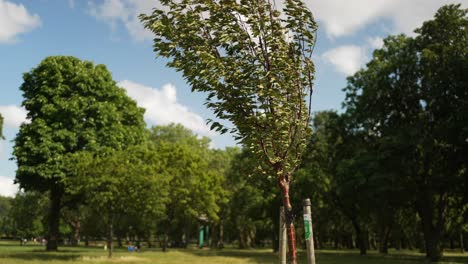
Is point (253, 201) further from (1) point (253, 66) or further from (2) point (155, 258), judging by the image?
(1) point (253, 66)

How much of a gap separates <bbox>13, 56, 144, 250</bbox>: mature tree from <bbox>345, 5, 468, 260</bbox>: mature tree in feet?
75.3

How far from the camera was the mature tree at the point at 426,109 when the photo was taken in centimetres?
3469

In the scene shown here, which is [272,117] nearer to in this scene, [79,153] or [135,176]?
[135,176]

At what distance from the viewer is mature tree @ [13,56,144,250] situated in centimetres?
3744

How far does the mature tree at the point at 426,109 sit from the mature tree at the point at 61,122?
23.0 m

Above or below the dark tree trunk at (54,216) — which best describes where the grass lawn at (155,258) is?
below

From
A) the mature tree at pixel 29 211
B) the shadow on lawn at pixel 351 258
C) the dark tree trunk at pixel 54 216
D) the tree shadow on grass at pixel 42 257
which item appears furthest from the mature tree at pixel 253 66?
the mature tree at pixel 29 211

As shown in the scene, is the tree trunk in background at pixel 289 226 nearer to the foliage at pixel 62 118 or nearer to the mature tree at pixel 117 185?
the mature tree at pixel 117 185

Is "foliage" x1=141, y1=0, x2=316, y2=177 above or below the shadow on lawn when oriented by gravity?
above

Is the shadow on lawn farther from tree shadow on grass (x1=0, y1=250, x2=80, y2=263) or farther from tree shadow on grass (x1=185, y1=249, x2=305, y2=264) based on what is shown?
tree shadow on grass (x1=0, y1=250, x2=80, y2=263)

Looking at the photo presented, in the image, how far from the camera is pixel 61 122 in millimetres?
38750

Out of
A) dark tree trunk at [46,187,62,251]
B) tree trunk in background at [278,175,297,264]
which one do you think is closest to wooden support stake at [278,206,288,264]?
tree trunk in background at [278,175,297,264]

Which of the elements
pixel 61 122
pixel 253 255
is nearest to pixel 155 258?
pixel 61 122

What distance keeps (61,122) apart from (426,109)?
102 ft
